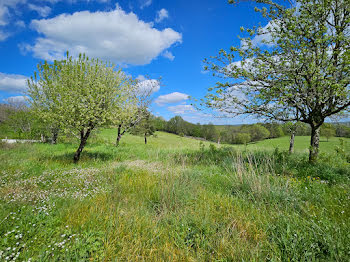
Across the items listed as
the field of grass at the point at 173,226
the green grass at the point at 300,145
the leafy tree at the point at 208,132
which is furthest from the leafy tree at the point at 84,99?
the leafy tree at the point at 208,132

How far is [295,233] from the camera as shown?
2945 mm

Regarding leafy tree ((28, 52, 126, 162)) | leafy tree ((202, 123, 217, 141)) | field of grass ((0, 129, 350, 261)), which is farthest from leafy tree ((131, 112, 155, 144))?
leafy tree ((202, 123, 217, 141))

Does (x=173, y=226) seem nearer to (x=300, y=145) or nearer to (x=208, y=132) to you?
(x=300, y=145)

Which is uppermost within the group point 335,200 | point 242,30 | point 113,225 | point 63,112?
point 242,30

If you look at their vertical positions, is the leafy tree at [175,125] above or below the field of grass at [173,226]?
above

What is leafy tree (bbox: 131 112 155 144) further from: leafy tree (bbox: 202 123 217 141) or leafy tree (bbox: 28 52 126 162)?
leafy tree (bbox: 202 123 217 141)

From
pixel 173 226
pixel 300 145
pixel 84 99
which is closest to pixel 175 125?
pixel 300 145

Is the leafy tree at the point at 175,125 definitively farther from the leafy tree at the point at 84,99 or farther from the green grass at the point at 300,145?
the leafy tree at the point at 84,99

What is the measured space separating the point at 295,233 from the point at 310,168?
241 inches

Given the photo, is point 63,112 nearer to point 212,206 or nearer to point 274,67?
point 212,206

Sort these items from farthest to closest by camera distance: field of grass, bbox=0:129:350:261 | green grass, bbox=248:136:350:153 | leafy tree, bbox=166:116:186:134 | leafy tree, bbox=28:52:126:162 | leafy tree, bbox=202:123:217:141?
leafy tree, bbox=166:116:186:134 → leafy tree, bbox=202:123:217:141 → green grass, bbox=248:136:350:153 → leafy tree, bbox=28:52:126:162 → field of grass, bbox=0:129:350:261

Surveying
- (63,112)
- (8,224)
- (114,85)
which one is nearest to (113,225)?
(8,224)

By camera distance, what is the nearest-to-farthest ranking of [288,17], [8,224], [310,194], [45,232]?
[45,232]
[8,224]
[310,194]
[288,17]

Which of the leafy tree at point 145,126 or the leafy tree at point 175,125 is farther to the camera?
the leafy tree at point 175,125
